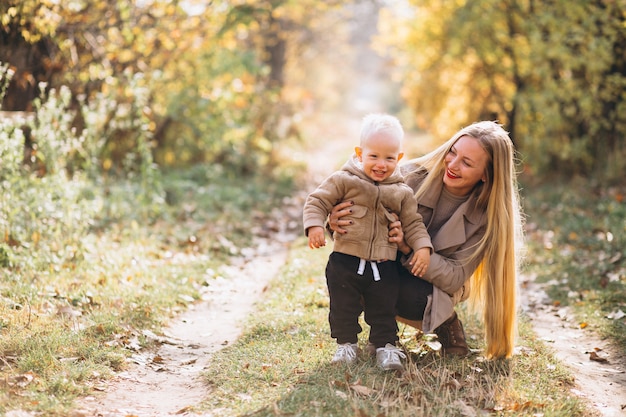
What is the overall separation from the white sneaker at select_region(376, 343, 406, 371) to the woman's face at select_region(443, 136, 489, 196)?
1.14 metres

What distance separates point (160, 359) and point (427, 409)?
189cm

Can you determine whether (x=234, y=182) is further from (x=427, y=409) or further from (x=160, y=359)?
(x=427, y=409)

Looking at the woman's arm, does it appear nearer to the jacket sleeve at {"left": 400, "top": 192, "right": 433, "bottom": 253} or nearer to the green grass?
the jacket sleeve at {"left": 400, "top": 192, "right": 433, "bottom": 253}

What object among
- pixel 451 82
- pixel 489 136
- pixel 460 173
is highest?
pixel 451 82

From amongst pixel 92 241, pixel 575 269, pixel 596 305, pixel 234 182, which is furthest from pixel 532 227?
pixel 92 241

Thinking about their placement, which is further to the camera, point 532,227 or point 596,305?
point 532,227

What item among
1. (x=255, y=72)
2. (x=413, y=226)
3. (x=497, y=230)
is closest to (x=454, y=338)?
(x=497, y=230)

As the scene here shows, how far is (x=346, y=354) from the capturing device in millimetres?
3988

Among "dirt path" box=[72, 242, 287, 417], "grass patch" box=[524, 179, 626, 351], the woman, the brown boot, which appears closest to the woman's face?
the woman

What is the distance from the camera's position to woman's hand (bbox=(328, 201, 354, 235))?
12.7ft

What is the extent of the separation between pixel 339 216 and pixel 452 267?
2.74ft

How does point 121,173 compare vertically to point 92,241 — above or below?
above

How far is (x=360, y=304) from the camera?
13.5ft

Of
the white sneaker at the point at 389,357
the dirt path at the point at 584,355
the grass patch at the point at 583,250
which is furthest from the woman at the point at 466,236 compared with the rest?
the grass patch at the point at 583,250
